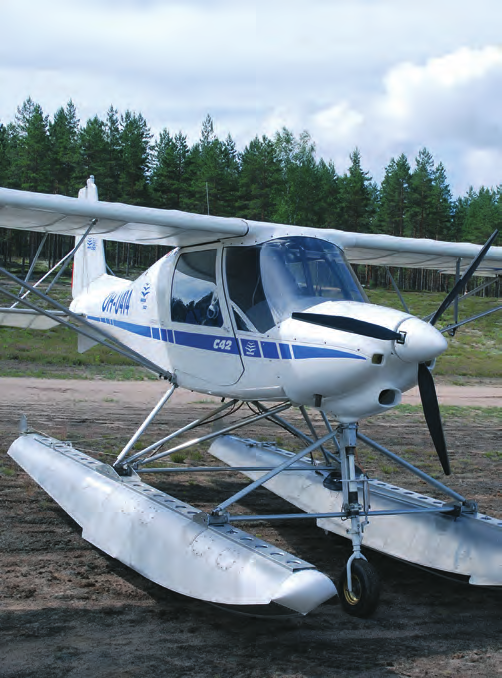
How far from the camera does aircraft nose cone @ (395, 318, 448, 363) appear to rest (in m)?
5.00

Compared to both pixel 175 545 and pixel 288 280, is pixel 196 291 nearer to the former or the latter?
pixel 288 280

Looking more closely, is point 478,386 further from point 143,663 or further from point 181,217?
point 143,663

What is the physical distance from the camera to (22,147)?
53.7 meters

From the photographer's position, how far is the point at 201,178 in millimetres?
52188

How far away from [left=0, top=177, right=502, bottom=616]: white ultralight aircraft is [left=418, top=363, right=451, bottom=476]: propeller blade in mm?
12

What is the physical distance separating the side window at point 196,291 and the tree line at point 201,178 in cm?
4083

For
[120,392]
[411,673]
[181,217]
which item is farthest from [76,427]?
[411,673]

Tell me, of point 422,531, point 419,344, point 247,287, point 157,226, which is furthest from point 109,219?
point 422,531

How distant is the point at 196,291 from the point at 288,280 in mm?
1381

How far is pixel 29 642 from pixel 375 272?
73.0 m

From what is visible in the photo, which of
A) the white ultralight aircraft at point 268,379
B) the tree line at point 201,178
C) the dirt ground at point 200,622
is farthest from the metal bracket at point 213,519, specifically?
the tree line at point 201,178

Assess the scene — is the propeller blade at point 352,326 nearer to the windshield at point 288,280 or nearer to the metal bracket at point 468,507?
the windshield at point 288,280

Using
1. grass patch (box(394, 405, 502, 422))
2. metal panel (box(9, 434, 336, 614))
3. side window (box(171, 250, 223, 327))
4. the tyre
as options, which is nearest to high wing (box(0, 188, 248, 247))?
side window (box(171, 250, 223, 327))

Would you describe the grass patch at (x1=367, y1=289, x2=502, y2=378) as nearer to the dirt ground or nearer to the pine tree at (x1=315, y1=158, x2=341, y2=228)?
the pine tree at (x1=315, y1=158, x2=341, y2=228)
